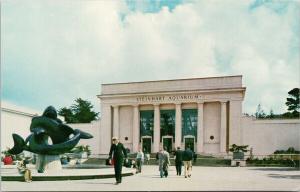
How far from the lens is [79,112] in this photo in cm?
6131

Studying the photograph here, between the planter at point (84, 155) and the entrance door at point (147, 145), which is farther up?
the entrance door at point (147, 145)

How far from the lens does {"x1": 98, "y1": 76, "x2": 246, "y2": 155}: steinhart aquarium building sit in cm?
4441

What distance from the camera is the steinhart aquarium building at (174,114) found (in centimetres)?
4441

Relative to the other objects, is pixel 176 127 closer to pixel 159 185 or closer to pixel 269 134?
pixel 269 134

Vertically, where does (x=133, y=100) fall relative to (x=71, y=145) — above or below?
above

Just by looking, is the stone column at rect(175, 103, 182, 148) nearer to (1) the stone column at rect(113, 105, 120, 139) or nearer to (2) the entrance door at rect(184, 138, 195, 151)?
(2) the entrance door at rect(184, 138, 195, 151)

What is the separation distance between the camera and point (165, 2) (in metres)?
10.9

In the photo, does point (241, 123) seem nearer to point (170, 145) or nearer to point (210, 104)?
point (210, 104)

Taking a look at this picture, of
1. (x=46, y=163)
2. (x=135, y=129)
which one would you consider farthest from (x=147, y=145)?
(x=46, y=163)

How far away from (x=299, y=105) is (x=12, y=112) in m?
34.2

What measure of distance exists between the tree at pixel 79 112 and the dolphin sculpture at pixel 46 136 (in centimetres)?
4121

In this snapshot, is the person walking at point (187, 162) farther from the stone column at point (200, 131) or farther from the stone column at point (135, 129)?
the stone column at point (135, 129)

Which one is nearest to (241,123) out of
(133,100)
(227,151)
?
(227,151)

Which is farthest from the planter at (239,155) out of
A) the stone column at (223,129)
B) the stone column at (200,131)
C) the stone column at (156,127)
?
the stone column at (156,127)
